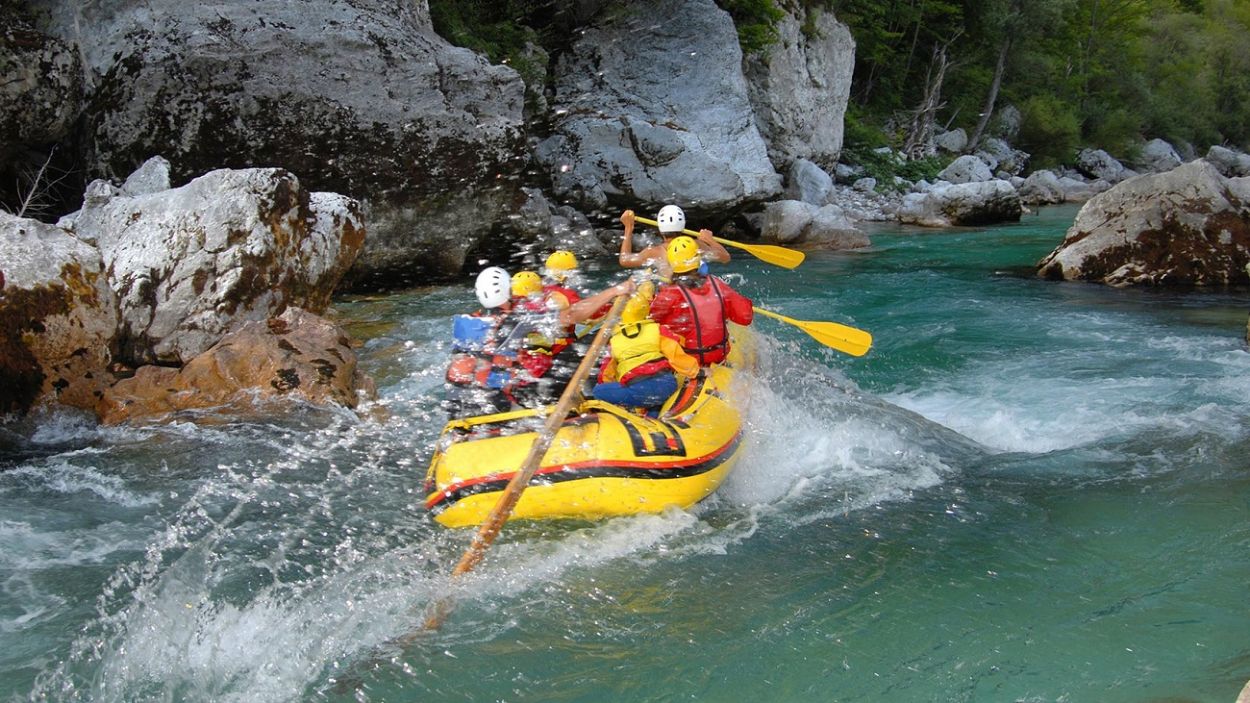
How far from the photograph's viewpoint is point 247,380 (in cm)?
630

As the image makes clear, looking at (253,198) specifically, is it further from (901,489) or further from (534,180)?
(534,180)

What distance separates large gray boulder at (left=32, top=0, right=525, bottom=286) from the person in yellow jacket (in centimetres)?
607

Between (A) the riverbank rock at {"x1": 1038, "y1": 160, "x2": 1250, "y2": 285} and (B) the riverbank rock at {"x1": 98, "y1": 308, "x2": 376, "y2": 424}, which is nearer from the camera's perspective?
(B) the riverbank rock at {"x1": 98, "y1": 308, "x2": 376, "y2": 424}

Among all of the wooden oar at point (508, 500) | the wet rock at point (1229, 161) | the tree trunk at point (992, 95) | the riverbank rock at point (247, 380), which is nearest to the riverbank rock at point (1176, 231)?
the wooden oar at point (508, 500)

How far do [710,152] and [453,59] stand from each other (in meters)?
5.96

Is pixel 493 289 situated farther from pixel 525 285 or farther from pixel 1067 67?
pixel 1067 67

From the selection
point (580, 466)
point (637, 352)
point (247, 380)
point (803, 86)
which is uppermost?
point (803, 86)

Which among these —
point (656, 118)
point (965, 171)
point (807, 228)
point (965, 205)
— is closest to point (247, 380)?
point (656, 118)

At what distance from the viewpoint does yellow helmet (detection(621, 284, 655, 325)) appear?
17.1 feet

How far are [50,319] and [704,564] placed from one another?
4.70 meters

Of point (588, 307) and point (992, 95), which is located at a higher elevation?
point (992, 95)

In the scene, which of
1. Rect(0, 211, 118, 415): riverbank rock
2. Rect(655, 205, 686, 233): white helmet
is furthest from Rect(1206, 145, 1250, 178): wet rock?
Rect(0, 211, 118, 415): riverbank rock

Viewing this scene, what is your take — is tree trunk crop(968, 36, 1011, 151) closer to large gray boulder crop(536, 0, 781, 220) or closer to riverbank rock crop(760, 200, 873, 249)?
large gray boulder crop(536, 0, 781, 220)

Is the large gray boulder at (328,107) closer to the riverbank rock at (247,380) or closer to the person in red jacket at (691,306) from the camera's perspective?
the riverbank rock at (247,380)
